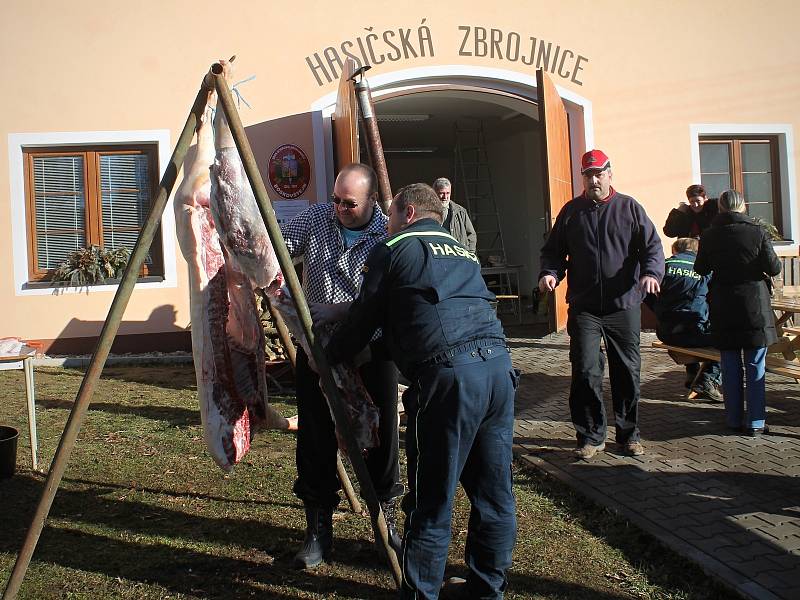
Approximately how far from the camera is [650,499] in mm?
4531

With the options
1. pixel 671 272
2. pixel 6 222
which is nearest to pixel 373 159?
pixel 671 272

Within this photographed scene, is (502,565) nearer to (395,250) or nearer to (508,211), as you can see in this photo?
(395,250)

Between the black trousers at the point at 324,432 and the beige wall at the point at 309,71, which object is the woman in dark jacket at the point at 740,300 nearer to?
the black trousers at the point at 324,432

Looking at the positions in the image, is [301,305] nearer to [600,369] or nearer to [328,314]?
[328,314]

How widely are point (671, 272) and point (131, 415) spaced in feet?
15.5

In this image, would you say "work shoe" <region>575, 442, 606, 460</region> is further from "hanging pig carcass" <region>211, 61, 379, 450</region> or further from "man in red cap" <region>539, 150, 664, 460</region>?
"hanging pig carcass" <region>211, 61, 379, 450</region>

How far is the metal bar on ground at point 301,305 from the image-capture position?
323cm

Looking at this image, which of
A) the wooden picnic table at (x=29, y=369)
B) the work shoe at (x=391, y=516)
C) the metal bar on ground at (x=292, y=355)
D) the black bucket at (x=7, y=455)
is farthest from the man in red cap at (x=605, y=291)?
the black bucket at (x=7, y=455)

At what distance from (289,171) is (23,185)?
3.16 meters

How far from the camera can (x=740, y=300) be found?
5910 mm

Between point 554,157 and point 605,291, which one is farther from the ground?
point 554,157

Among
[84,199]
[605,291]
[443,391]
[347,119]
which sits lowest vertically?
[443,391]

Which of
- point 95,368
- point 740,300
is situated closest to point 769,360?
point 740,300

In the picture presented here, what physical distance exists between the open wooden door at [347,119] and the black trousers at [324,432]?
Result: 5.05m
